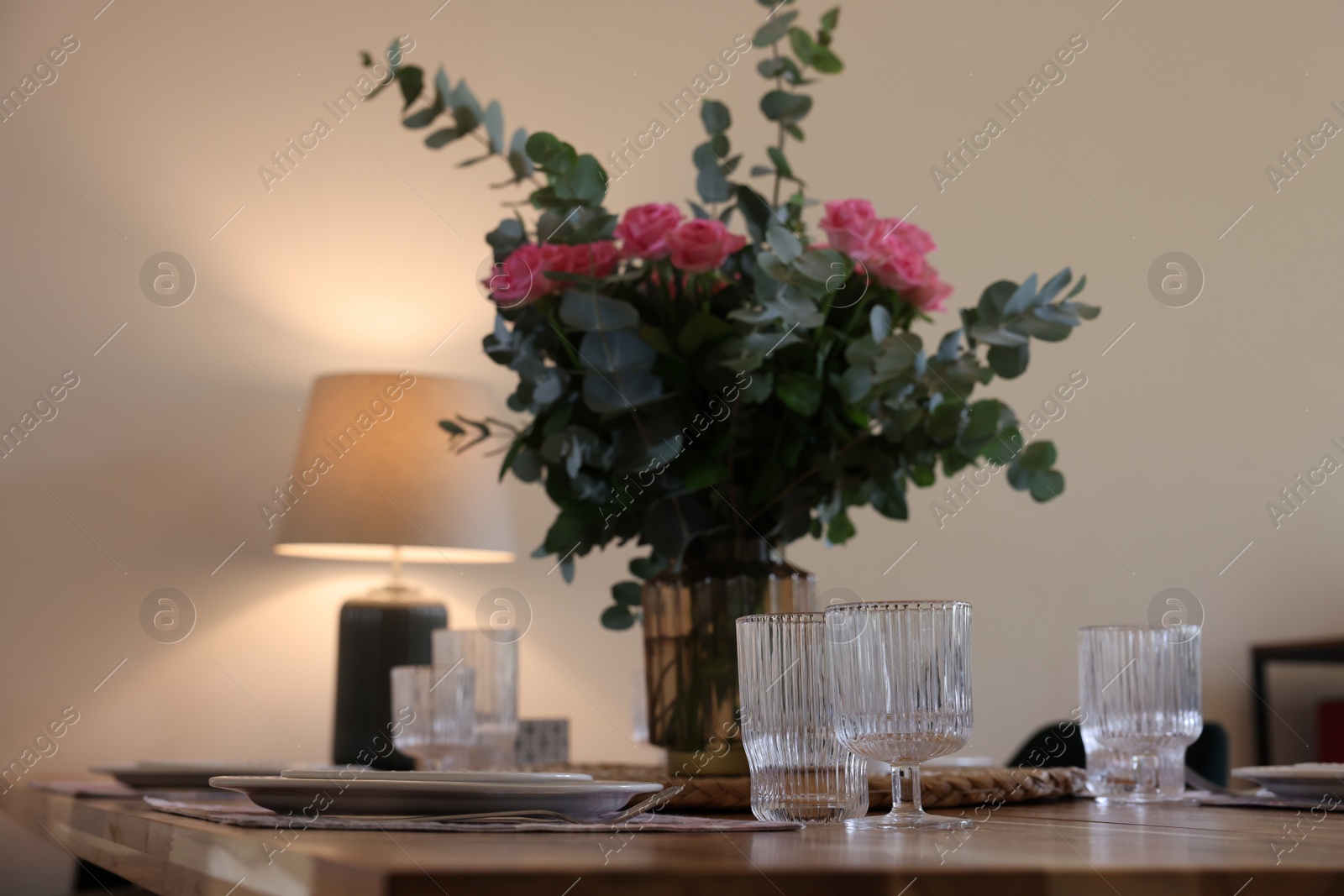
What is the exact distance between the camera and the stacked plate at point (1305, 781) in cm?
104

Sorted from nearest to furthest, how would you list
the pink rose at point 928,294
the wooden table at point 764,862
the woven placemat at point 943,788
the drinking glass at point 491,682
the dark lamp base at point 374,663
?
the wooden table at point 764,862
the woven placemat at point 943,788
the pink rose at point 928,294
the drinking glass at point 491,682
the dark lamp base at point 374,663

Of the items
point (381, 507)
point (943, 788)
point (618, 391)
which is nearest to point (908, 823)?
point (943, 788)

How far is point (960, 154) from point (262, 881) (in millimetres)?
2846

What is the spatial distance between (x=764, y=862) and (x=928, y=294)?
770mm

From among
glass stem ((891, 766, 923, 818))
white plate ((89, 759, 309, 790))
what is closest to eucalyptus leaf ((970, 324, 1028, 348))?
glass stem ((891, 766, 923, 818))

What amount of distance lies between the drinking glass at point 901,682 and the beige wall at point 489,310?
1.77 meters

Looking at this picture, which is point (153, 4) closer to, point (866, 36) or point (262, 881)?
point (866, 36)

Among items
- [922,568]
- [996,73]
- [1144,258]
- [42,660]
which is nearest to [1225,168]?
[1144,258]

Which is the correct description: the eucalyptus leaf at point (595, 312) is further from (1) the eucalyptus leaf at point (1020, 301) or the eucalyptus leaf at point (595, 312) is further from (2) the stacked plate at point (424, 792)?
(2) the stacked plate at point (424, 792)

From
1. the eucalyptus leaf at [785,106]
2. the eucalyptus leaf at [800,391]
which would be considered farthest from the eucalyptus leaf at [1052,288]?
the eucalyptus leaf at [785,106]

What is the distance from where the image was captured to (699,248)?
114 centimetres

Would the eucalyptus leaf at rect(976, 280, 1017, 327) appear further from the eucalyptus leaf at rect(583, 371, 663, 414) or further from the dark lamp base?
the dark lamp base

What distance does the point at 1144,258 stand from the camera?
329 centimetres

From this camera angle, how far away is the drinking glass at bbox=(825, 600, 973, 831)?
77 cm
